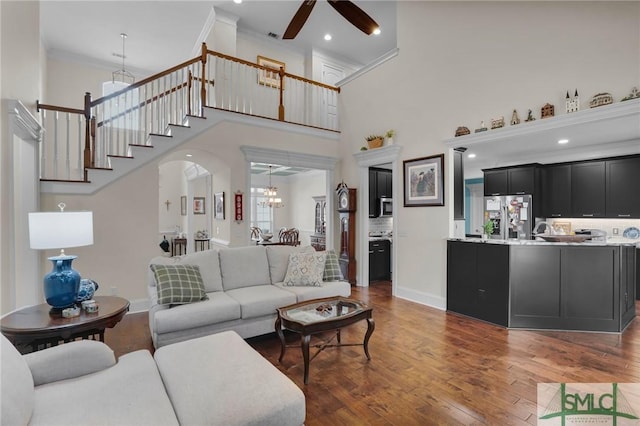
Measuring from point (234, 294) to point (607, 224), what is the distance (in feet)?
20.8

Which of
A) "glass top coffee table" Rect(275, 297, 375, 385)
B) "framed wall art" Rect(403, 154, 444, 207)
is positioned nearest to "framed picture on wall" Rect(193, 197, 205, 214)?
"framed wall art" Rect(403, 154, 444, 207)

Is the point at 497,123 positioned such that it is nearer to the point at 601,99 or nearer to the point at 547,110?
the point at 547,110

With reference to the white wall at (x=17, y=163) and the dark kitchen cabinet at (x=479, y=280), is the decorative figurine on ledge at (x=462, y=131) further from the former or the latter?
the white wall at (x=17, y=163)

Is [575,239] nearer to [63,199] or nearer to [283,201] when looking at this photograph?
[63,199]

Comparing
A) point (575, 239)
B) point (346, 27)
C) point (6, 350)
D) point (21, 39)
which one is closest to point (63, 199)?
point (21, 39)

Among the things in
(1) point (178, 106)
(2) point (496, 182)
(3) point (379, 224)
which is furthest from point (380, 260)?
(1) point (178, 106)

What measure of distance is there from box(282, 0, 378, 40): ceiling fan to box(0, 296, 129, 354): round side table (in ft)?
11.2

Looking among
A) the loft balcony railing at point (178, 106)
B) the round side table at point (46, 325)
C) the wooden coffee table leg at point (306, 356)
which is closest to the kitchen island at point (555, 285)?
the wooden coffee table leg at point (306, 356)

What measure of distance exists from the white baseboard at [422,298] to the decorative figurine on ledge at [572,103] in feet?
9.28

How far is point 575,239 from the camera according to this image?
3.80 m

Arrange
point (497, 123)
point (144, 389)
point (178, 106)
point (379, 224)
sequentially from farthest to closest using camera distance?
1. point (379, 224)
2. point (178, 106)
3. point (497, 123)
4. point (144, 389)

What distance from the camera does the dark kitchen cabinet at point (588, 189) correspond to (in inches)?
207

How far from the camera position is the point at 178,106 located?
5562 millimetres

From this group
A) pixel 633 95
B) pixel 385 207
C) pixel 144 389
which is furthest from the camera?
pixel 385 207
